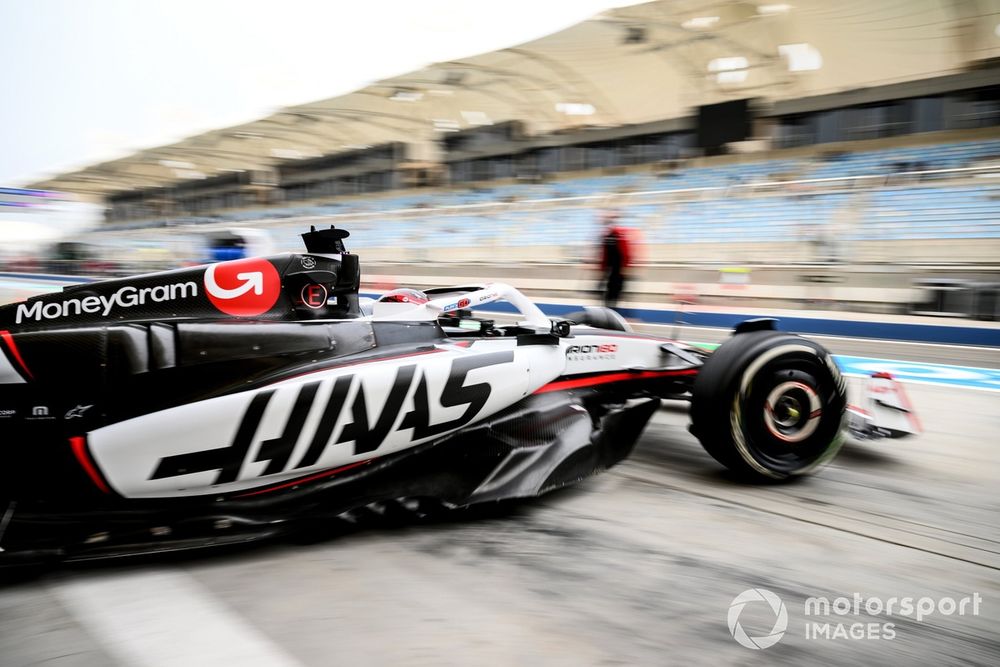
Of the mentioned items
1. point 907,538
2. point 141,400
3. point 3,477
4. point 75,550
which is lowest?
point 907,538

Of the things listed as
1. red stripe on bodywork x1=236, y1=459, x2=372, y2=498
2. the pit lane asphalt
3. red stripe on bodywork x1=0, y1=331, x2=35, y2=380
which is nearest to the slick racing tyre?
the pit lane asphalt

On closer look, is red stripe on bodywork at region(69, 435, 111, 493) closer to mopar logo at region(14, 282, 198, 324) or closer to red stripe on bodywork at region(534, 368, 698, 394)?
mopar logo at region(14, 282, 198, 324)

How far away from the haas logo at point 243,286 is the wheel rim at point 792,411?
2.42m

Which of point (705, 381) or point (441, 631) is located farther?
point (705, 381)

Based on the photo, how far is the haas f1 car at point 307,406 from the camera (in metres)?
2.23

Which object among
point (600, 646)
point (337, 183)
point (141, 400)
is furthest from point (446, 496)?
point (337, 183)

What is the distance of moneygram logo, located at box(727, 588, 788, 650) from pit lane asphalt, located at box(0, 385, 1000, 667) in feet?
0.07

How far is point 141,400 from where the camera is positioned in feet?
7.66

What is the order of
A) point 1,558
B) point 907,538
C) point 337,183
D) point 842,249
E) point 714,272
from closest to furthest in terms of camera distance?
1. point 1,558
2. point 907,538
3. point 842,249
4. point 714,272
5. point 337,183

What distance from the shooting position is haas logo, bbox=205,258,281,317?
114 inches

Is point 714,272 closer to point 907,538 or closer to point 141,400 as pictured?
point 907,538

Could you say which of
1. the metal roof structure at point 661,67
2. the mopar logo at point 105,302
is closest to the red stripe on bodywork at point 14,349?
the mopar logo at point 105,302

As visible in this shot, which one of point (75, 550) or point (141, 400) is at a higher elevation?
point (141, 400)

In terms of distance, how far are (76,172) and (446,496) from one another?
43.2 m
